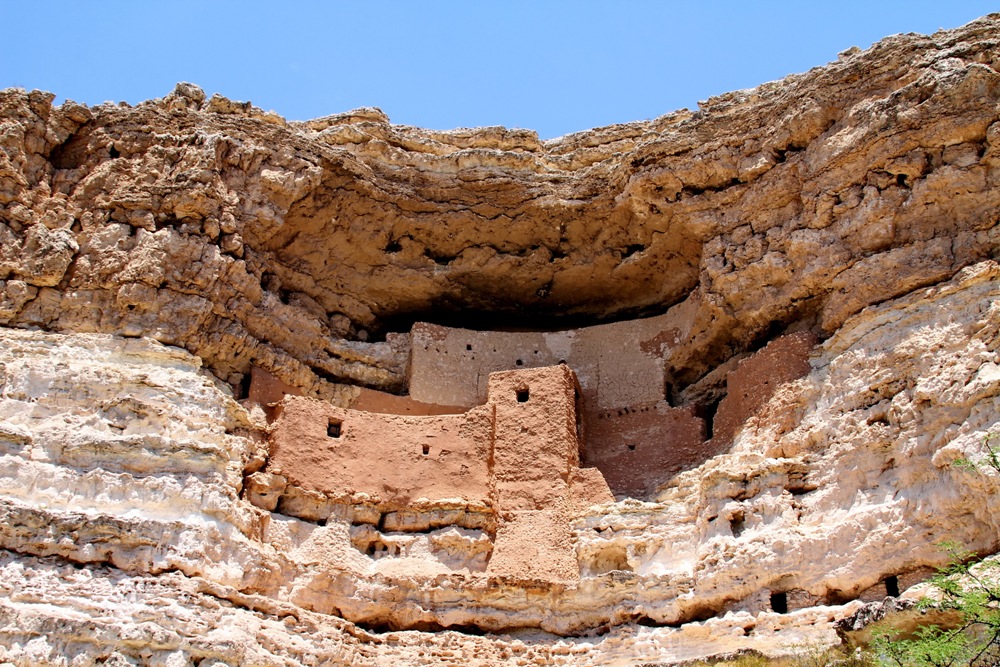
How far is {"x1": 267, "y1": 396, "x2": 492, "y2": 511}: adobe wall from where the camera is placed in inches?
609

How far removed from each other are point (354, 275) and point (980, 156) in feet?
31.5

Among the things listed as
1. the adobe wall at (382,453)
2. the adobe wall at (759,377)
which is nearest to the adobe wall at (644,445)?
the adobe wall at (759,377)

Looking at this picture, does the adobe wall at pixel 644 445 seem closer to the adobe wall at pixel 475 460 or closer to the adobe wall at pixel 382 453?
the adobe wall at pixel 475 460

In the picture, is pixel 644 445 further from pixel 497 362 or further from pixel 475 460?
pixel 497 362

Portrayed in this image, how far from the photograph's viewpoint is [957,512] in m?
11.6

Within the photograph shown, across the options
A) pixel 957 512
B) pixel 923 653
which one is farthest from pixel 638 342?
pixel 923 653

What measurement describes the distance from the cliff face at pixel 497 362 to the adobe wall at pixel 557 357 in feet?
0.33

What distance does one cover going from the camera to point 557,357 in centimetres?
1864

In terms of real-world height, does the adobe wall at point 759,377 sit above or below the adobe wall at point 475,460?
above

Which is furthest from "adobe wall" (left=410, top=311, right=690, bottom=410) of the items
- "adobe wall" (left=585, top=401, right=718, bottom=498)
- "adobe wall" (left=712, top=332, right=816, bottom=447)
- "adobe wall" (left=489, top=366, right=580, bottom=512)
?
"adobe wall" (left=712, top=332, right=816, bottom=447)

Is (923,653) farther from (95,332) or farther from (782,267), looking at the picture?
(95,332)

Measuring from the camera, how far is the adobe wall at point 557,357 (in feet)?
58.0


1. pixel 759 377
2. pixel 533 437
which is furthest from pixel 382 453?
pixel 759 377

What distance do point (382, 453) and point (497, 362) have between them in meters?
3.21
